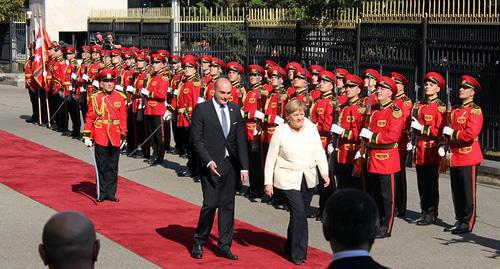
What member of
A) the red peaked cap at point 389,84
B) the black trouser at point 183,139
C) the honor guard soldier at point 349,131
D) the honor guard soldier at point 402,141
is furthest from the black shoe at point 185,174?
the red peaked cap at point 389,84

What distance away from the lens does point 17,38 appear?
39.2m

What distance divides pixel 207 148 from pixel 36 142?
33.0 ft

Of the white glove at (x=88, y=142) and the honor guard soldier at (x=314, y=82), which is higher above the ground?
the honor guard soldier at (x=314, y=82)

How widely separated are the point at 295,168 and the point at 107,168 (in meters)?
3.92

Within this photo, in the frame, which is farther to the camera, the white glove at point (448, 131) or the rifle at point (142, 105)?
the rifle at point (142, 105)

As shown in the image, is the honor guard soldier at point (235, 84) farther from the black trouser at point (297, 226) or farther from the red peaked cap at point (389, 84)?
the black trouser at point (297, 226)

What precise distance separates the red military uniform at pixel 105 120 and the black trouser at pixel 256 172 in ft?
5.80

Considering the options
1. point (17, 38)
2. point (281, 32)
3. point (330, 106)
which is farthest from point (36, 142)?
point (17, 38)

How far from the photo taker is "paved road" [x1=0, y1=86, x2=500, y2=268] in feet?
33.6

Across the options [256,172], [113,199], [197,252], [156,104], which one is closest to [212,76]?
[156,104]

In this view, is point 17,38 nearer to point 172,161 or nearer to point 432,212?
point 172,161

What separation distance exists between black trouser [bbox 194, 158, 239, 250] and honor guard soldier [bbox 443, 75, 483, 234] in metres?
2.73

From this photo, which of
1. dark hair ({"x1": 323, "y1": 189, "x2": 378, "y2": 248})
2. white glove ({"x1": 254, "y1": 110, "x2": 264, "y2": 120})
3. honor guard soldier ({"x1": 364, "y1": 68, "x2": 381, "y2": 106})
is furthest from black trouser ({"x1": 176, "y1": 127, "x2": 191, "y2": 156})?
dark hair ({"x1": 323, "y1": 189, "x2": 378, "y2": 248})

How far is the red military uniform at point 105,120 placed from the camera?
13406 mm
